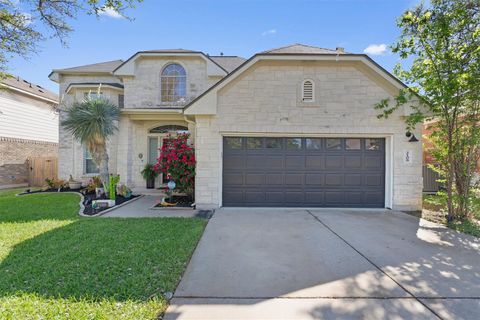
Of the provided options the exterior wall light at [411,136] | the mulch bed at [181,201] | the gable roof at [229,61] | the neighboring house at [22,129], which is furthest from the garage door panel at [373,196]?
the neighboring house at [22,129]

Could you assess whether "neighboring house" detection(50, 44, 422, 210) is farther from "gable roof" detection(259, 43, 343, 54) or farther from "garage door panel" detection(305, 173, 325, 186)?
"gable roof" detection(259, 43, 343, 54)

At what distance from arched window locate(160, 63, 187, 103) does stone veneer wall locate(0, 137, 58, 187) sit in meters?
10.8

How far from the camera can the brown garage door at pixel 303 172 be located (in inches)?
332

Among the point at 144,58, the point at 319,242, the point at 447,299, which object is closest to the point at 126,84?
the point at 144,58

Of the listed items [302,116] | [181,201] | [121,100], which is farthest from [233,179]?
[121,100]

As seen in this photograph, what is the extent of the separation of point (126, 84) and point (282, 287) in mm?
12281

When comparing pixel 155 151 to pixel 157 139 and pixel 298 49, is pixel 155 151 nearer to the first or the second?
pixel 157 139

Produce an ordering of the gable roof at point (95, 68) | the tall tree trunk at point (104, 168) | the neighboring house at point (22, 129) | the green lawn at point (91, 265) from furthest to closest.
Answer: the neighboring house at point (22, 129) → the gable roof at point (95, 68) → the tall tree trunk at point (104, 168) → the green lawn at point (91, 265)

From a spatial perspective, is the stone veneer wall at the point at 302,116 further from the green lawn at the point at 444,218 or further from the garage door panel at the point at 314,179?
the garage door panel at the point at 314,179

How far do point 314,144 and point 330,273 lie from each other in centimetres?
536

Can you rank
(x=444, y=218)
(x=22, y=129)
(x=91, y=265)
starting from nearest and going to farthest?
1. (x=91, y=265)
2. (x=444, y=218)
3. (x=22, y=129)

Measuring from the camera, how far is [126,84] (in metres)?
12.3

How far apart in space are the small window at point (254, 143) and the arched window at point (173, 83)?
5.63 meters

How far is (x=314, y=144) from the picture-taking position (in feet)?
27.8
